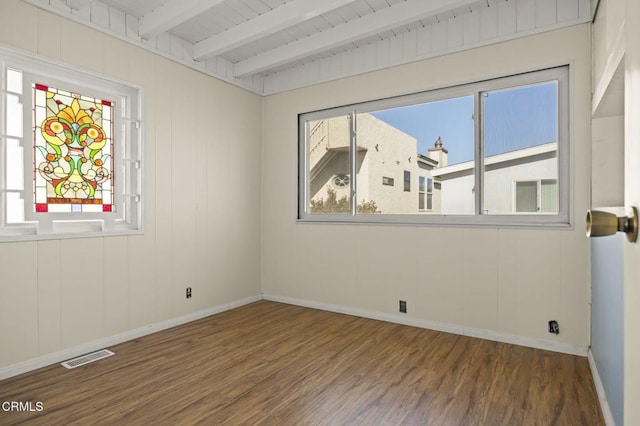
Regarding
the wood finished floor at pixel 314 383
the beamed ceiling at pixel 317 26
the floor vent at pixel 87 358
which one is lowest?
the wood finished floor at pixel 314 383

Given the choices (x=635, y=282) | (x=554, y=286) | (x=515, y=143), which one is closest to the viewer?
(x=635, y=282)

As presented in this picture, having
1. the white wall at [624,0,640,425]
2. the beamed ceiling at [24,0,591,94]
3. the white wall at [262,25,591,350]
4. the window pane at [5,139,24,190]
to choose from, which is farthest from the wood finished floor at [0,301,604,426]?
the beamed ceiling at [24,0,591,94]

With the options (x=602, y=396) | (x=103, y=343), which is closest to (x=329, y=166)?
(x=103, y=343)

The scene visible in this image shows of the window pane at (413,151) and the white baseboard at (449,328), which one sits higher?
the window pane at (413,151)

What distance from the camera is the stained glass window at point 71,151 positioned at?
2818 millimetres

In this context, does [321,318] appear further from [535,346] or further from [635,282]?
[635,282]

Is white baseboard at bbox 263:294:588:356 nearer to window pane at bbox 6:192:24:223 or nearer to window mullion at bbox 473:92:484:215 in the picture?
window mullion at bbox 473:92:484:215

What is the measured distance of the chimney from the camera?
142 inches

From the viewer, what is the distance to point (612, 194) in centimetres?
266

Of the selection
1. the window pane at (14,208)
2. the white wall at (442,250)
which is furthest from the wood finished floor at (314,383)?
the window pane at (14,208)

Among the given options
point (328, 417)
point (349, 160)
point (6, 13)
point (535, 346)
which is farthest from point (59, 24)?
Result: point (535, 346)

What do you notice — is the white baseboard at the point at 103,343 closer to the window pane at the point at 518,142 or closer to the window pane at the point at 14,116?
the window pane at the point at 14,116

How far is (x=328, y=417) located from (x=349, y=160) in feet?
9.27

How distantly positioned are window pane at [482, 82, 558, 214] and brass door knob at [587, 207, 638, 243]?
108 inches
